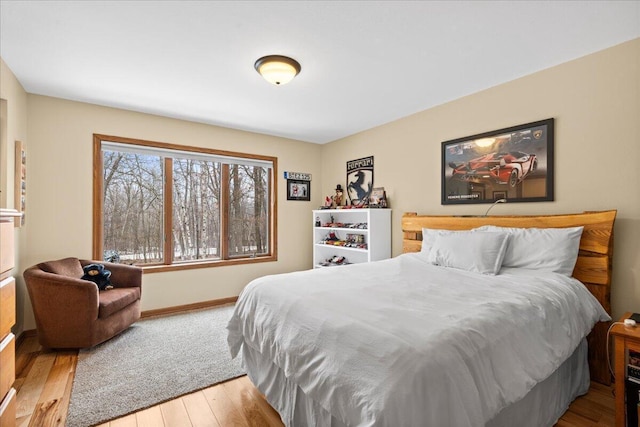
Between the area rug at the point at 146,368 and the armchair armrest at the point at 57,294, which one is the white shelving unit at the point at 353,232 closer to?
the area rug at the point at 146,368

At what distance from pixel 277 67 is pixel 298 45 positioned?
0.25 meters

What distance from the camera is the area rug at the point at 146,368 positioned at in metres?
1.96

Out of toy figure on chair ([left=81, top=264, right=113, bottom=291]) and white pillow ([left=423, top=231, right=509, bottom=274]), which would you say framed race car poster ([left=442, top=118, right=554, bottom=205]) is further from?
toy figure on chair ([left=81, top=264, right=113, bottom=291])

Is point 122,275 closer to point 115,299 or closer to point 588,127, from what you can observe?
point 115,299

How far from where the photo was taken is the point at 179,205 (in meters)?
4.05

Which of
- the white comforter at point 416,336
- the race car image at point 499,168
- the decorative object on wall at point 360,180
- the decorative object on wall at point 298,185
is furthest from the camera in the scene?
the decorative object on wall at point 298,185

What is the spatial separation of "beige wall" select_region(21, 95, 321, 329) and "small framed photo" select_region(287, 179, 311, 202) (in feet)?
2.59

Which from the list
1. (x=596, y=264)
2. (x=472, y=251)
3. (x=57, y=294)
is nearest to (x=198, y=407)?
(x=57, y=294)

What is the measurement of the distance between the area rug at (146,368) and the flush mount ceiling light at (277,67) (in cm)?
234

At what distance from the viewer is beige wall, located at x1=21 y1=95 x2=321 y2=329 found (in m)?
3.14

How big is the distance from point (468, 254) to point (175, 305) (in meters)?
3.45

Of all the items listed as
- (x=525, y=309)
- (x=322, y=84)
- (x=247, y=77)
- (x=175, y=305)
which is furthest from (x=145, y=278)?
(x=525, y=309)

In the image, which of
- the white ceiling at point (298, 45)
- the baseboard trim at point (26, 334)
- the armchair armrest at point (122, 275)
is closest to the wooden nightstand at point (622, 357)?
the white ceiling at point (298, 45)

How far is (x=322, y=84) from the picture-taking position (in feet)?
9.50
